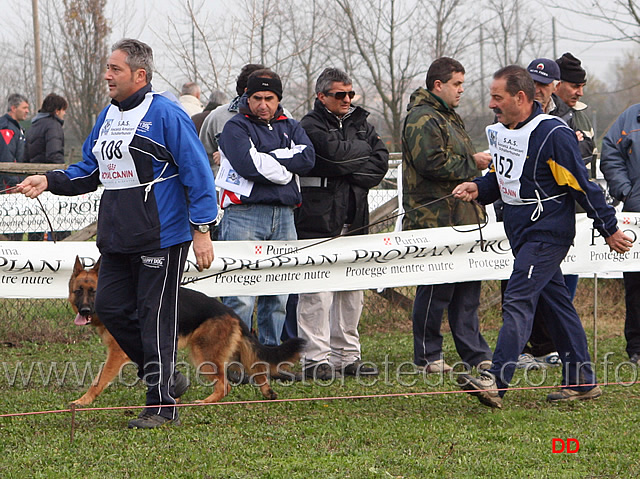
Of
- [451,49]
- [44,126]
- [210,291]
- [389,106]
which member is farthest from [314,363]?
[451,49]

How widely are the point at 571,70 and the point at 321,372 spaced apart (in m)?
3.09

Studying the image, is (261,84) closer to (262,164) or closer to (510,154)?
(262,164)

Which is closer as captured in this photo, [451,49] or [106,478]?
[106,478]

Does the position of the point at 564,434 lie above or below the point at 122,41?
below

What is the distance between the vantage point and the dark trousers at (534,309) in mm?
4758

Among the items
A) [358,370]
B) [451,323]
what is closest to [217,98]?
[358,370]

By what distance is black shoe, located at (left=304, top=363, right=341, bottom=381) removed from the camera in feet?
19.7

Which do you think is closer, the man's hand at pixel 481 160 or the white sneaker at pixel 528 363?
the man's hand at pixel 481 160

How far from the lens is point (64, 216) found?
821 centimetres

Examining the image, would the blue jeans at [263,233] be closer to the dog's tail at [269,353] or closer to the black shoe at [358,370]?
the black shoe at [358,370]

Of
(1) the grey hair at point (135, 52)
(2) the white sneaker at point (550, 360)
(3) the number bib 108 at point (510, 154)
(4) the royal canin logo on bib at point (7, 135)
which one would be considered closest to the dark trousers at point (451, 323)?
(2) the white sneaker at point (550, 360)

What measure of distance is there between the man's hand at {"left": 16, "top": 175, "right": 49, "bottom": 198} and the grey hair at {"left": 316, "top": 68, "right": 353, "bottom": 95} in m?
2.25

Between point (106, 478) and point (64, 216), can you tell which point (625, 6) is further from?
point (106, 478)

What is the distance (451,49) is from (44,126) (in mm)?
12140
